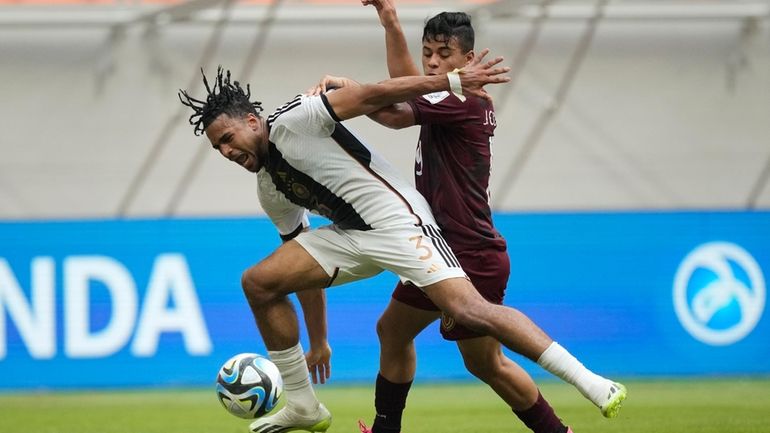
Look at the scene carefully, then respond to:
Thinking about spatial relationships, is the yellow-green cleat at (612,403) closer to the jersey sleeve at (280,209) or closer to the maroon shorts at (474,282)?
the maroon shorts at (474,282)

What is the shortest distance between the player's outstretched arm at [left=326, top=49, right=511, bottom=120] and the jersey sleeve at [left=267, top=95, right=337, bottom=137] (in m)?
0.05

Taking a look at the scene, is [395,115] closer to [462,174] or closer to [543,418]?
[462,174]

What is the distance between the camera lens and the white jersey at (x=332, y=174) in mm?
5594

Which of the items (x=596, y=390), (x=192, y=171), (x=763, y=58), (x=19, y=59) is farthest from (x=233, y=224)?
(x=763, y=58)

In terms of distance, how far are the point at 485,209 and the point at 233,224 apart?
500cm

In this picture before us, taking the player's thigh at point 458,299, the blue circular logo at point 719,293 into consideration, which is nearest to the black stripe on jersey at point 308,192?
the player's thigh at point 458,299

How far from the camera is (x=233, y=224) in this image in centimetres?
1058

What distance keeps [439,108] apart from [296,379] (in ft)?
4.72

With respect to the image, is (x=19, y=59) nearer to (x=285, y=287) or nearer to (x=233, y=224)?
(x=233, y=224)

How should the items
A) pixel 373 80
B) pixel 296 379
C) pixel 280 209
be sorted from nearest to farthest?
pixel 296 379 → pixel 280 209 → pixel 373 80

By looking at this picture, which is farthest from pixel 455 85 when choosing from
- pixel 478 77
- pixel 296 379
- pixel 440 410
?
pixel 440 410

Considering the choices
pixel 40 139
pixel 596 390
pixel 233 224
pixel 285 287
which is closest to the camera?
pixel 596 390

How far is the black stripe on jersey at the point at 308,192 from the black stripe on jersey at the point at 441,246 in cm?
27

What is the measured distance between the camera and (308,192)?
5.76 meters
